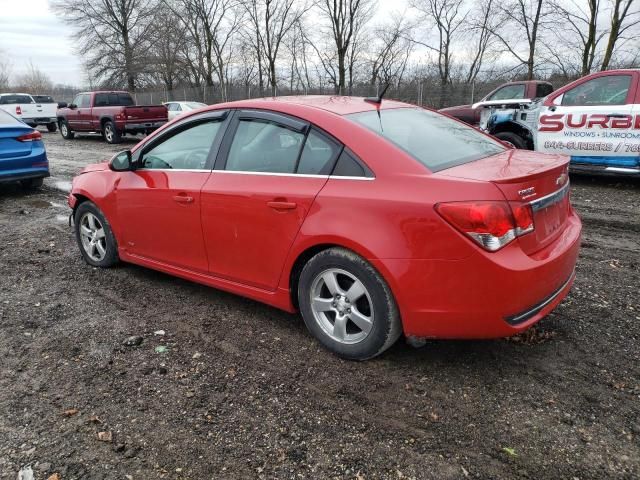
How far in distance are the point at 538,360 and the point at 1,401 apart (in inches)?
125

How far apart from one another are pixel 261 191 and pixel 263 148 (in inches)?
13.9

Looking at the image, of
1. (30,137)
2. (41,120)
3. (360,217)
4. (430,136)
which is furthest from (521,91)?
(41,120)

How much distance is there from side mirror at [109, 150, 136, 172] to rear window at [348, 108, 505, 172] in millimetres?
2079

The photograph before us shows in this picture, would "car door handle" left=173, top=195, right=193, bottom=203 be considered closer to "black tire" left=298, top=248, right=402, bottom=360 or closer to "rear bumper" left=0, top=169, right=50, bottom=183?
"black tire" left=298, top=248, right=402, bottom=360

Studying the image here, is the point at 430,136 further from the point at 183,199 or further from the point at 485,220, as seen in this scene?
the point at 183,199

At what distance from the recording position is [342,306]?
3.06 meters

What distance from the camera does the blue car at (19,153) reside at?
8.05m

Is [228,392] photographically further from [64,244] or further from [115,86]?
[115,86]

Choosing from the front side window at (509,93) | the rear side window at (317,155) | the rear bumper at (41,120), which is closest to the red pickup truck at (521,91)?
the front side window at (509,93)

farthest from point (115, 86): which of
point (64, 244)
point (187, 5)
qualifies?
point (64, 244)

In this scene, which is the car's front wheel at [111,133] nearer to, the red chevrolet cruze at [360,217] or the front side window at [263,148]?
the red chevrolet cruze at [360,217]

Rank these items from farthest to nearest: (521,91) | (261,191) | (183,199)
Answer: (521,91) < (183,199) < (261,191)

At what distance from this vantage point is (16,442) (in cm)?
249

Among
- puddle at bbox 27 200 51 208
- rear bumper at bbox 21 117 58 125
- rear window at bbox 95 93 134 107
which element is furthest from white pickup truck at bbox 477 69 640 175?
rear bumper at bbox 21 117 58 125
